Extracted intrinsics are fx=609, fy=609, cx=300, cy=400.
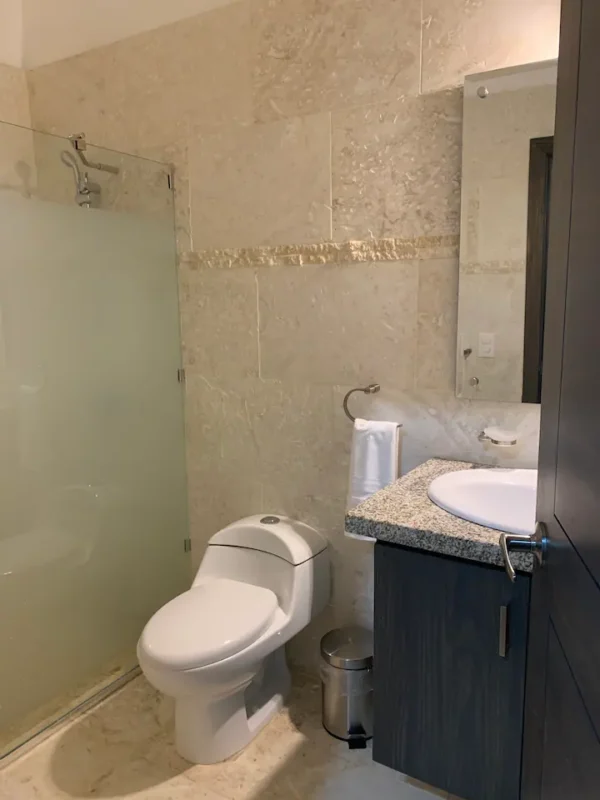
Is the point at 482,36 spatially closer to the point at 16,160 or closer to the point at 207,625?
the point at 16,160

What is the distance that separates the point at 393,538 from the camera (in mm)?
1397

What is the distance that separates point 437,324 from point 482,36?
2.51 ft

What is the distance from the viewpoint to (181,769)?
178cm

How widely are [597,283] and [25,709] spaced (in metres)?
2.16

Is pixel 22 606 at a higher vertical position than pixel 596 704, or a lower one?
lower

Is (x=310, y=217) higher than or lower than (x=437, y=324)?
higher

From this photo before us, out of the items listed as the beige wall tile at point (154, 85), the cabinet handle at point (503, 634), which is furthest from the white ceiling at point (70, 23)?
the cabinet handle at point (503, 634)

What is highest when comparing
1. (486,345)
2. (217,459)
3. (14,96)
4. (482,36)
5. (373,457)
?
(14,96)

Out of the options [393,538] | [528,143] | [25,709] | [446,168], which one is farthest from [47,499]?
[528,143]

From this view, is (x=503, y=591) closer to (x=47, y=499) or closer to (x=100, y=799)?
(x=100, y=799)

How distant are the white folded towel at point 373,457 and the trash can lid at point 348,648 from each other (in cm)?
39

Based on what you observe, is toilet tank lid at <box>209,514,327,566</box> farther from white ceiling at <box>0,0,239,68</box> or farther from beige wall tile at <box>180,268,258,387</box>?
white ceiling at <box>0,0,239,68</box>

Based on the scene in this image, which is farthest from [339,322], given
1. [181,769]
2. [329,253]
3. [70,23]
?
[70,23]

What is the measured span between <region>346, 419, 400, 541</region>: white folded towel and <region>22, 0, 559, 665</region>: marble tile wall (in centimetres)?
13
